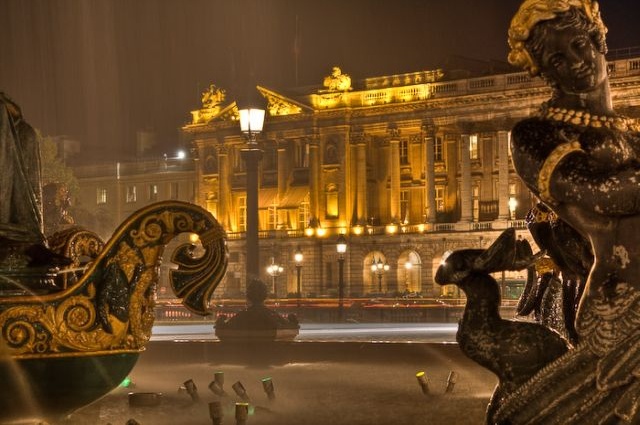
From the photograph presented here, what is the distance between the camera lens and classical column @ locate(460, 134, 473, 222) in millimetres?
83750

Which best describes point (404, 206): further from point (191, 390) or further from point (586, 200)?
point (586, 200)

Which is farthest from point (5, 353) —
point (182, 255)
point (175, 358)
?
point (175, 358)

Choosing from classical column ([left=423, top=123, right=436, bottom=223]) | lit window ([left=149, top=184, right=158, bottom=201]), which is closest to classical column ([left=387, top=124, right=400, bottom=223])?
classical column ([left=423, top=123, right=436, bottom=223])

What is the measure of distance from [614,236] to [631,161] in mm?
197

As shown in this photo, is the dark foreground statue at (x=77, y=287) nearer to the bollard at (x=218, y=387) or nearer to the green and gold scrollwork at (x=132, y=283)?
the green and gold scrollwork at (x=132, y=283)

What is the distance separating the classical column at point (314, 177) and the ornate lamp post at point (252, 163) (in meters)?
67.5

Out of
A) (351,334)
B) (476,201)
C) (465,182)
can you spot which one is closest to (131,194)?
(476,201)

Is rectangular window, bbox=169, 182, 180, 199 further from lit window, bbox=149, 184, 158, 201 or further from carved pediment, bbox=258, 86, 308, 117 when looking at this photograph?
carved pediment, bbox=258, 86, 308, 117

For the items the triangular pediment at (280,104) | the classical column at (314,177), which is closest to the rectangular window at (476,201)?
the classical column at (314,177)

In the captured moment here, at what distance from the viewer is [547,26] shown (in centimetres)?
323

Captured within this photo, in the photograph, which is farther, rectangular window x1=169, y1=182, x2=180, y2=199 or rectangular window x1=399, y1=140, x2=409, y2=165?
rectangular window x1=169, y1=182, x2=180, y2=199

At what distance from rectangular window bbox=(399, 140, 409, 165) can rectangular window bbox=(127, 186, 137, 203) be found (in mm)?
23657

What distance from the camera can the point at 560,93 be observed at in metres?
3.27

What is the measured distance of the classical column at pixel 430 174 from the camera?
280 feet
